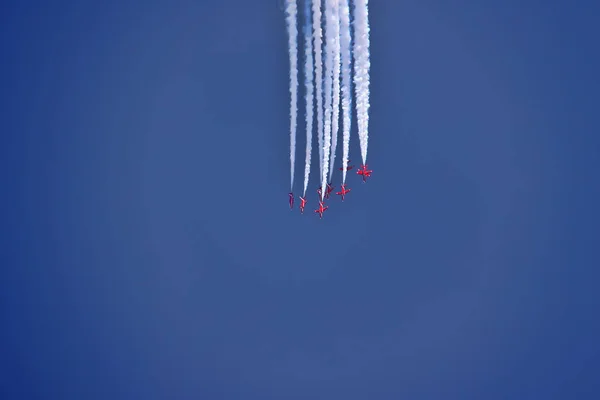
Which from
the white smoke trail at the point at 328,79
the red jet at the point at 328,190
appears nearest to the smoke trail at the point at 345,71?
the white smoke trail at the point at 328,79

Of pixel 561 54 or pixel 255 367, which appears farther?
pixel 255 367

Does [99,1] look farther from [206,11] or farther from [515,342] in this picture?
[515,342]

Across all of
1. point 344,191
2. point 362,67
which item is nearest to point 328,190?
point 344,191

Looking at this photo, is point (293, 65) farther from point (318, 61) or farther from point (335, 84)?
point (335, 84)

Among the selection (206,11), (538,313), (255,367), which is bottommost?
(255,367)

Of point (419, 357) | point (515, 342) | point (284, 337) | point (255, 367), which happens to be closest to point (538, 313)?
point (515, 342)

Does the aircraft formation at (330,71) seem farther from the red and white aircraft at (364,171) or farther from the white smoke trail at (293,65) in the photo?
the red and white aircraft at (364,171)

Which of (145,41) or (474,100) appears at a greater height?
(145,41)
